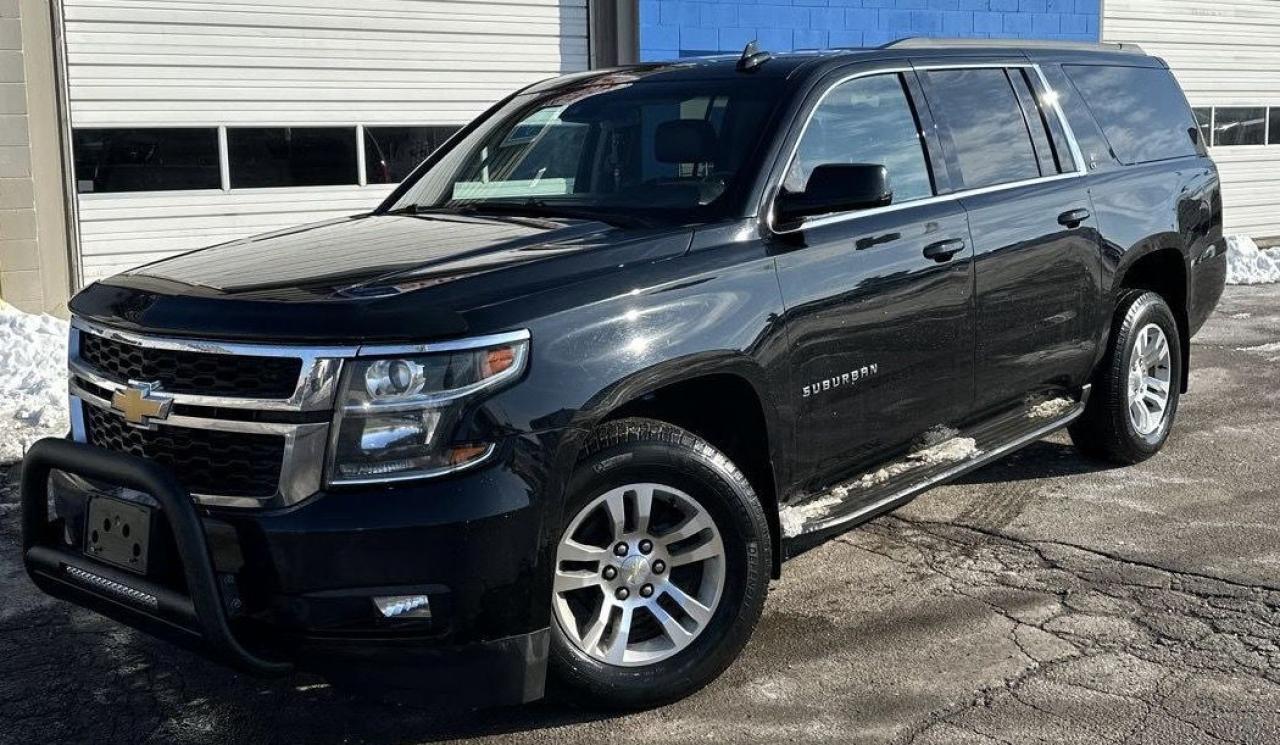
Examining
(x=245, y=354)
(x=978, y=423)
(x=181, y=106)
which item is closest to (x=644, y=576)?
(x=245, y=354)

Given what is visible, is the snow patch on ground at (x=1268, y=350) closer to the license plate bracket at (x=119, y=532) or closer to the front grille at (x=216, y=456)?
the front grille at (x=216, y=456)

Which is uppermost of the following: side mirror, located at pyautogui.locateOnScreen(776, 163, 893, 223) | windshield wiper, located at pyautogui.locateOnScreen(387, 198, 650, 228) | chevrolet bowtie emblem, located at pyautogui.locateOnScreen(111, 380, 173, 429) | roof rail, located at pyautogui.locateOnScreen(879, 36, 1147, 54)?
roof rail, located at pyautogui.locateOnScreen(879, 36, 1147, 54)

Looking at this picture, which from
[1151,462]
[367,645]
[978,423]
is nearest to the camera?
[367,645]

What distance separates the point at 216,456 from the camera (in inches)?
133

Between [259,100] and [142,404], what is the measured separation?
7775mm

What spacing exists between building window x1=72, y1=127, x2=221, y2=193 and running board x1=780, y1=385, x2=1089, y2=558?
7.34 m

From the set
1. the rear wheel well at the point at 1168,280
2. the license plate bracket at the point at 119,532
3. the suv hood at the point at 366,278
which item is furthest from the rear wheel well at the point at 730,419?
the rear wheel well at the point at 1168,280

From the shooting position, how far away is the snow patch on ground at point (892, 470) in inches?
168

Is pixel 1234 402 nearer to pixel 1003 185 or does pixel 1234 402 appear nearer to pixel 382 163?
pixel 1003 185

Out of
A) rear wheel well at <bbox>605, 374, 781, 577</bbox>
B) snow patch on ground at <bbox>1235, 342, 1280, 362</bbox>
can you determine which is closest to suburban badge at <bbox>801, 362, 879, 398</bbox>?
rear wheel well at <bbox>605, 374, 781, 577</bbox>

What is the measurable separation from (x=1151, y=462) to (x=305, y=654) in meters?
4.57

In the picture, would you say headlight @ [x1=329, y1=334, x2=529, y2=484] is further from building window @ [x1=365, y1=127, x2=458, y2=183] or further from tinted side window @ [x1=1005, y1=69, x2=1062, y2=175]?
building window @ [x1=365, y1=127, x2=458, y2=183]

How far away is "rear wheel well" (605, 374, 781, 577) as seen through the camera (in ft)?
13.1

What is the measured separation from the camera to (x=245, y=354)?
3305 mm
